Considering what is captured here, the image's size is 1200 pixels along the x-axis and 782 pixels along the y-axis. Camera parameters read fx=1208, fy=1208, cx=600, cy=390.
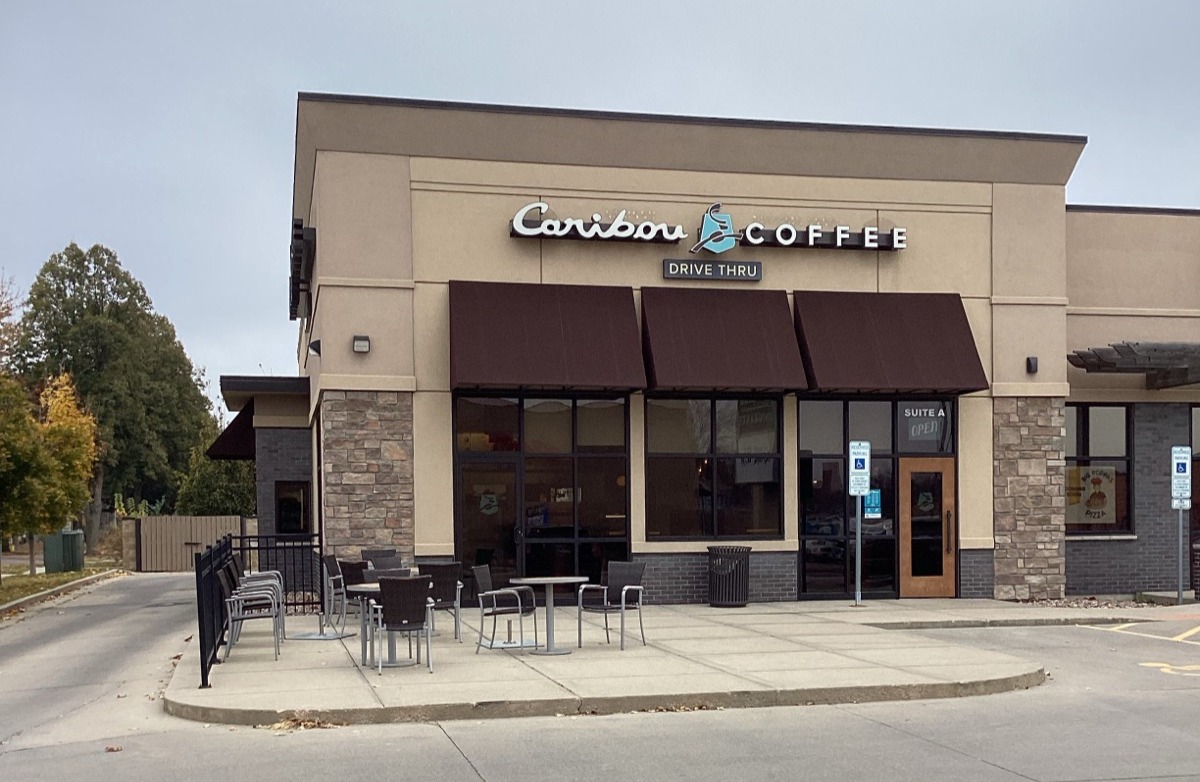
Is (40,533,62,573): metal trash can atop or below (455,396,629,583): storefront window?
below

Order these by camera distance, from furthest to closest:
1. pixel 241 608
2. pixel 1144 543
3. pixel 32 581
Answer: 1. pixel 32 581
2. pixel 1144 543
3. pixel 241 608

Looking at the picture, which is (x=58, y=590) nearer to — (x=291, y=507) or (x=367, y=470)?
(x=291, y=507)

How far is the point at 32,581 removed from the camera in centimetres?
3238

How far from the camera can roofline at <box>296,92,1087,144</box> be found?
18.5 metres

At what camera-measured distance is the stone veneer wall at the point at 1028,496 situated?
20781mm

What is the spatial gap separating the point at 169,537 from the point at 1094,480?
99.1ft

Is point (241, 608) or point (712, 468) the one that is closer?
point (241, 608)

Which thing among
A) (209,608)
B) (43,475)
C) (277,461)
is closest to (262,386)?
(277,461)

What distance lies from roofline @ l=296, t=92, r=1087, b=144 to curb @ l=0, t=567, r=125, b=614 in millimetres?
13049

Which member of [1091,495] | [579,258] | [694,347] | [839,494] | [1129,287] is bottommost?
[1091,495]

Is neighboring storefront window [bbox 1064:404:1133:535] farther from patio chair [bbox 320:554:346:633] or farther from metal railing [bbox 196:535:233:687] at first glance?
metal railing [bbox 196:535:233:687]

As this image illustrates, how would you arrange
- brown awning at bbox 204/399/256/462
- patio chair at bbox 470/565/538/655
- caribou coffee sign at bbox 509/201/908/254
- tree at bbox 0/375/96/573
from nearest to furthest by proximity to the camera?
patio chair at bbox 470/565/538/655
caribou coffee sign at bbox 509/201/908/254
tree at bbox 0/375/96/573
brown awning at bbox 204/399/256/462

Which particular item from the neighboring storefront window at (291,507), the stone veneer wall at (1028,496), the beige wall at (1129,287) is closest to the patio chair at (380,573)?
the stone veneer wall at (1028,496)

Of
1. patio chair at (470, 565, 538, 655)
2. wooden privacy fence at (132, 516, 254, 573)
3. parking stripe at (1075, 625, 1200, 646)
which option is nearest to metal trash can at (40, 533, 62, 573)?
wooden privacy fence at (132, 516, 254, 573)
